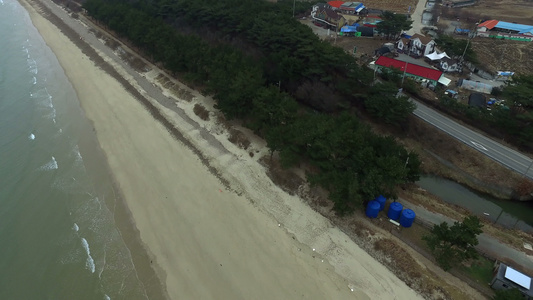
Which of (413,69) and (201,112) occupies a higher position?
(413,69)

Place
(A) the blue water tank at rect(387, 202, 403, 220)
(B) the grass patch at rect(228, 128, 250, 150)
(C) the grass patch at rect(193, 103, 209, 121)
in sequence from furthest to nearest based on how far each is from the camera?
(C) the grass patch at rect(193, 103, 209, 121) < (B) the grass patch at rect(228, 128, 250, 150) < (A) the blue water tank at rect(387, 202, 403, 220)

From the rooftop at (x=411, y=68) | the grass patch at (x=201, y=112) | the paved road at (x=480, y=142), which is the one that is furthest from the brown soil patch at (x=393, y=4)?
the grass patch at (x=201, y=112)

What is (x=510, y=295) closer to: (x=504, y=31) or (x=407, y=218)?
(x=407, y=218)

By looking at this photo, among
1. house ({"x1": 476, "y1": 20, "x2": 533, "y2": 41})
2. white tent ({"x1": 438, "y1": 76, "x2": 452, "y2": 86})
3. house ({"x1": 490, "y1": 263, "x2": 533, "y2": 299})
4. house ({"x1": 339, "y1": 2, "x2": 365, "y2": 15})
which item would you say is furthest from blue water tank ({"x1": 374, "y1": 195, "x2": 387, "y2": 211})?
house ({"x1": 339, "y1": 2, "x2": 365, "y2": 15})

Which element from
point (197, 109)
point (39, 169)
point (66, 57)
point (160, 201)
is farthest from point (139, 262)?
point (66, 57)

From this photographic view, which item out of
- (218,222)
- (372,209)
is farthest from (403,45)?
(218,222)

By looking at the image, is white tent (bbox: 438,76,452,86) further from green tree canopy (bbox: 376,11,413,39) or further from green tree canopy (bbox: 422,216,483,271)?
green tree canopy (bbox: 422,216,483,271)

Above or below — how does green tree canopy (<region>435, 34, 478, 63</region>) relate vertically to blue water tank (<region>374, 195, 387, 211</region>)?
above
